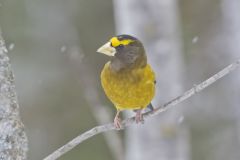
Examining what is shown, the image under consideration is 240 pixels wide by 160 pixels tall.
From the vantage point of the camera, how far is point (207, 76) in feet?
28.6

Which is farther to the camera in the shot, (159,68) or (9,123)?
(159,68)

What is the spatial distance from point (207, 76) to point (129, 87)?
227 inches

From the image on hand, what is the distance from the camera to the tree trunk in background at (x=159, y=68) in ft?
16.3

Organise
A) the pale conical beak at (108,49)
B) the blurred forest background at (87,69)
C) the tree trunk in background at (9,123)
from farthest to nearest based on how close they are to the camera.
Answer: the blurred forest background at (87,69), the pale conical beak at (108,49), the tree trunk in background at (9,123)

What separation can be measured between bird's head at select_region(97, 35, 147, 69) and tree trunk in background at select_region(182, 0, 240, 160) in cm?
514

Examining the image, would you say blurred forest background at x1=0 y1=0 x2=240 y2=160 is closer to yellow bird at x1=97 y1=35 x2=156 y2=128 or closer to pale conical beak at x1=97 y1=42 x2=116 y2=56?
yellow bird at x1=97 y1=35 x2=156 y2=128

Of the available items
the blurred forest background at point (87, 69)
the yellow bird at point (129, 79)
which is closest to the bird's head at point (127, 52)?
the yellow bird at point (129, 79)

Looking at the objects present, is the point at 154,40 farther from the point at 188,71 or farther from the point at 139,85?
the point at 188,71

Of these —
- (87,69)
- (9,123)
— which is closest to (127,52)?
(9,123)

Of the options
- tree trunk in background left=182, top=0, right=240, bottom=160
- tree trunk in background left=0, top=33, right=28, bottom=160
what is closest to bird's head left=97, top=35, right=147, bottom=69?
tree trunk in background left=0, top=33, right=28, bottom=160

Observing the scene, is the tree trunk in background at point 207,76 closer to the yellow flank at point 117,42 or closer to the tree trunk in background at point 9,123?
the yellow flank at point 117,42

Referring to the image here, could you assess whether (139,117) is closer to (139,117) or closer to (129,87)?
(139,117)

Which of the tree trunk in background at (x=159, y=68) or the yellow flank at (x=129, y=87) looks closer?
the yellow flank at (x=129, y=87)

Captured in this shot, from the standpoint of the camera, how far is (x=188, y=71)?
28.9 ft
